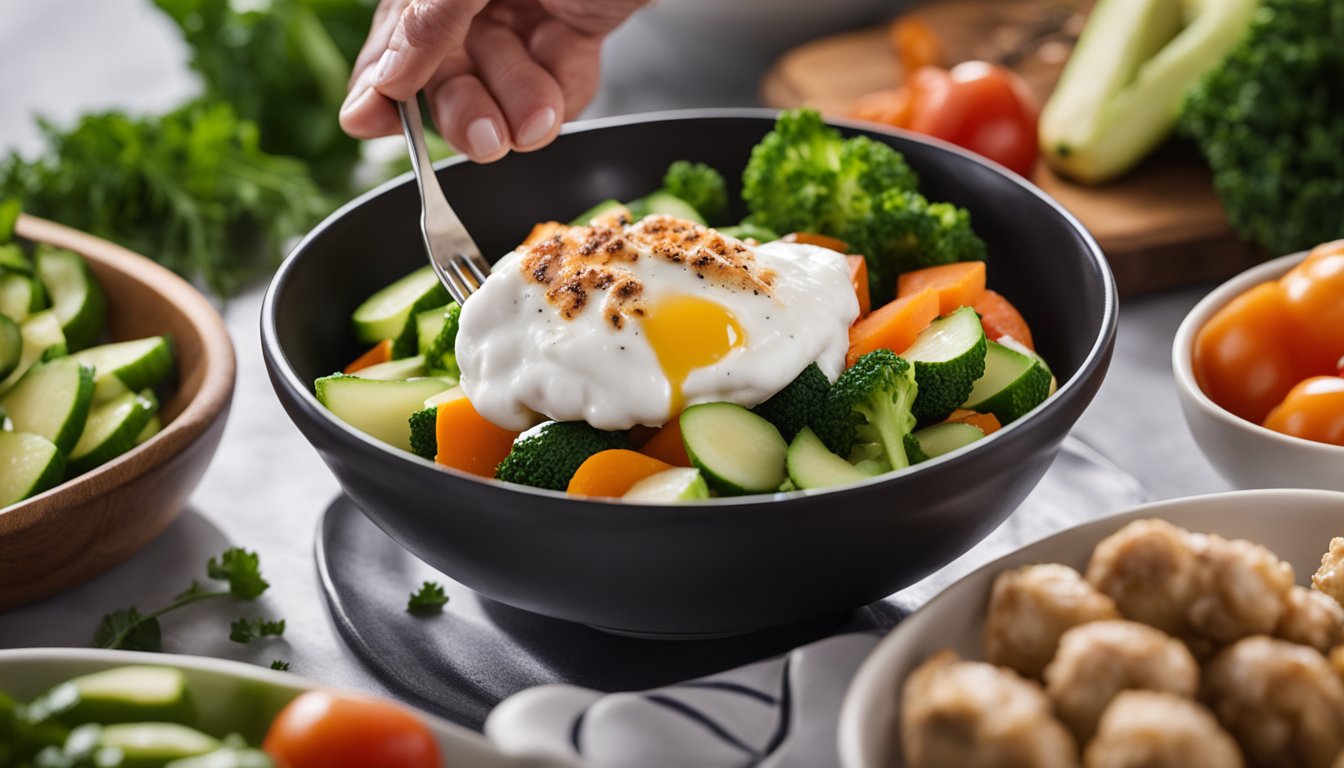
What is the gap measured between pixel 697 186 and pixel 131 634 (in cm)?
126

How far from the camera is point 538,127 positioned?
2.36m

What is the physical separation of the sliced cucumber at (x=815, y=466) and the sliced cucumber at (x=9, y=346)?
1418 mm

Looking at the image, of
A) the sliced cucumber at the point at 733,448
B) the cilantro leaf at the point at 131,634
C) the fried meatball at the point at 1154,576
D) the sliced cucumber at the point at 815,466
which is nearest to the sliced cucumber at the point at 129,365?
the cilantro leaf at the point at 131,634

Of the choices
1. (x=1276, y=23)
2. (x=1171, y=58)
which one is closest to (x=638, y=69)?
(x=1171, y=58)

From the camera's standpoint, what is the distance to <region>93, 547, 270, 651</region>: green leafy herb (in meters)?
2.04

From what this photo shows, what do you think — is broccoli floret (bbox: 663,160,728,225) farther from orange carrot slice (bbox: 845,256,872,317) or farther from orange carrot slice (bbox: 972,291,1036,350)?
orange carrot slice (bbox: 972,291,1036,350)

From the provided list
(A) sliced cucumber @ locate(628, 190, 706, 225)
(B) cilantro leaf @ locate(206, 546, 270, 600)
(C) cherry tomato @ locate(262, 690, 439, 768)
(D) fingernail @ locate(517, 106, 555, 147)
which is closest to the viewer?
(C) cherry tomato @ locate(262, 690, 439, 768)

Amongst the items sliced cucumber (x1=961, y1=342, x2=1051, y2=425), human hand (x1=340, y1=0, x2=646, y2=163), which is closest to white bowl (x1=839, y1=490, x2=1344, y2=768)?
sliced cucumber (x1=961, y1=342, x2=1051, y2=425)

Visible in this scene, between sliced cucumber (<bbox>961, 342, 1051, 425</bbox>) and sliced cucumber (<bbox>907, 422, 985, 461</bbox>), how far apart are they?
79 millimetres

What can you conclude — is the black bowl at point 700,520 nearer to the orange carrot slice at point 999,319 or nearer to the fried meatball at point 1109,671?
the orange carrot slice at point 999,319

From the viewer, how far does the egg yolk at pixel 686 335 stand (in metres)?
1.83

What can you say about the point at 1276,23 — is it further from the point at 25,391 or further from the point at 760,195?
the point at 25,391

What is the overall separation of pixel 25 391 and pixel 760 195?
1.34 metres

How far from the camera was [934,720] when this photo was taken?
1343mm
